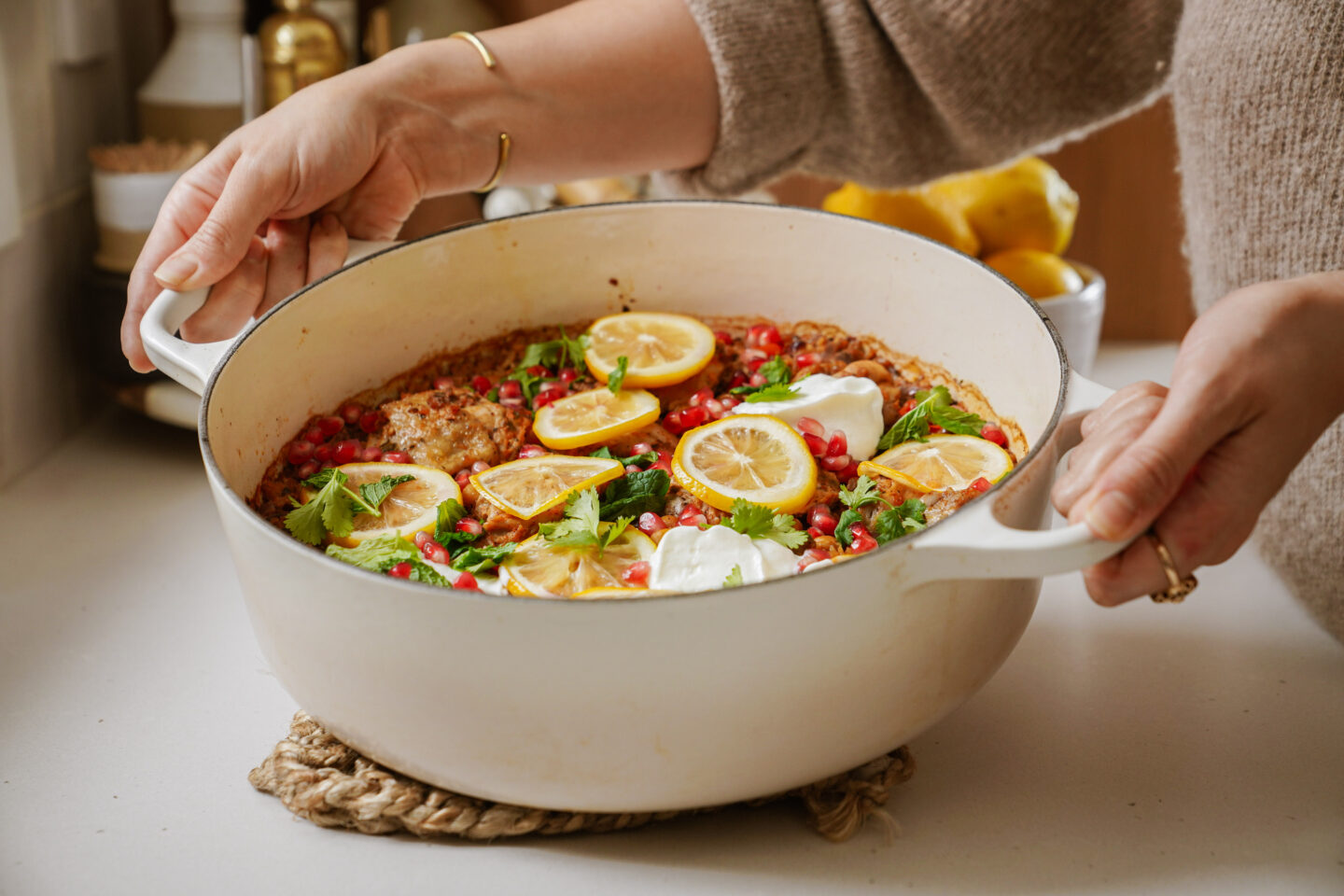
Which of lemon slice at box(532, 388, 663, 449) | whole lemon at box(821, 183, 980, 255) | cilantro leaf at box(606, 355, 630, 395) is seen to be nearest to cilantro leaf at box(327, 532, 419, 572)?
lemon slice at box(532, 388, 663, 449)

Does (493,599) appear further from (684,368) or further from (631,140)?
(631,140)

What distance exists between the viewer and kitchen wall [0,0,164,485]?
166cm

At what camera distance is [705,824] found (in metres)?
1.00

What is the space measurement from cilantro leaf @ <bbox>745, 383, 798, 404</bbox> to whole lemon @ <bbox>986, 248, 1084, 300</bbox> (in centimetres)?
65

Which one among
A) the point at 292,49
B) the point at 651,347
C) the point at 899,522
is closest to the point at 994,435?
the point at 899,522

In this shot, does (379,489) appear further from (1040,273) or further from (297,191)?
(1040,273)

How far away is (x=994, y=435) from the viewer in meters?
1.25

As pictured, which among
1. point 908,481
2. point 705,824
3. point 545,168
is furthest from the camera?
point 545,168

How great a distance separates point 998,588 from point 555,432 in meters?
0.57

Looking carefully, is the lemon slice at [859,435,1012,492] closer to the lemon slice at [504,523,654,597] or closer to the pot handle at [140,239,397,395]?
the lemon slice at [504,523,654,597]

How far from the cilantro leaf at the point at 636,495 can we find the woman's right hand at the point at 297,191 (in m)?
0.47

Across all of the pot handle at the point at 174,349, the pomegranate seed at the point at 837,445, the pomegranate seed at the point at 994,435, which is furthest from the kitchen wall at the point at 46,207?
A: the pomegranate seed at the point at 994,435

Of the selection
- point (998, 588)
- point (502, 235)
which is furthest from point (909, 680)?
point (502, 235)

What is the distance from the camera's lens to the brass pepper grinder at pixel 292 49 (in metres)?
1.96
